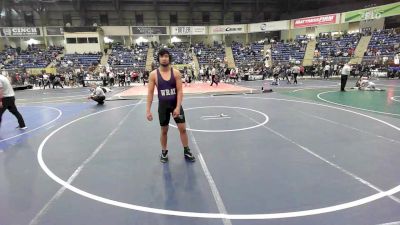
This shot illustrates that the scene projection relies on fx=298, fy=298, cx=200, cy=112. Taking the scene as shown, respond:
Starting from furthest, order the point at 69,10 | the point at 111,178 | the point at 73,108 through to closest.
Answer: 1. the point at 69,10
2. the point at 73,108
3. the point at 111,178

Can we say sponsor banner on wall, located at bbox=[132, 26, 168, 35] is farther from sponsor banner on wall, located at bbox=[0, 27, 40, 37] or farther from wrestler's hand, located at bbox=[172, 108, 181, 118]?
wrestler's hand, located at bbox=[172, 108, 181, 118]

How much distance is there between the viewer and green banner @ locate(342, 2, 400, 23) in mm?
30938

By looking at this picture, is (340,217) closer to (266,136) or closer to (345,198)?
(345,198)

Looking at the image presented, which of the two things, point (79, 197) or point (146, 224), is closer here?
point (146, 224)

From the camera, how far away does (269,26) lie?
42.5m

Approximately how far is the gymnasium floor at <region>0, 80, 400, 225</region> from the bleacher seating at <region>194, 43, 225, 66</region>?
28624 millimetres

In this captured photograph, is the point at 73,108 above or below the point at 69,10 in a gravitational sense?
below

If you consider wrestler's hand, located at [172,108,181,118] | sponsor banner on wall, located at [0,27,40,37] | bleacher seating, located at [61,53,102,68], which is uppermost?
sponsor banner on wall, located at [0,27,40,37]

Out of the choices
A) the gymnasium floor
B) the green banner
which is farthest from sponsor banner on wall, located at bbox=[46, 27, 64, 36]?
the gymnasium floor

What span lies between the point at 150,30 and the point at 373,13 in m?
28.4

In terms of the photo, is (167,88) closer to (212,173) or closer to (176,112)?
(176,112)

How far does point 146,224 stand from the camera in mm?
3203

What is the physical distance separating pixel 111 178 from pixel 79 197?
0.67 meters

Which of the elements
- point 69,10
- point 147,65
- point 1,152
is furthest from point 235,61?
point 1,152
